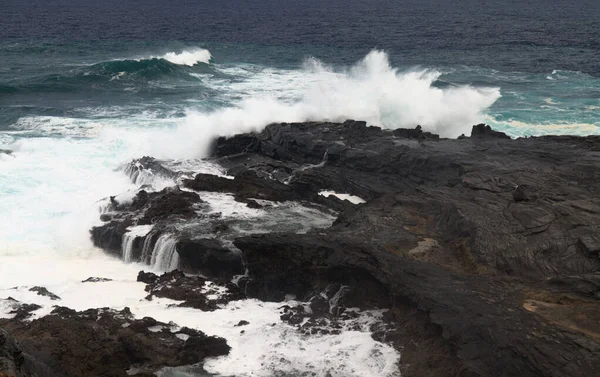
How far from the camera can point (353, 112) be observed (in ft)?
103

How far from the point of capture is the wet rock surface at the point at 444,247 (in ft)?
40.1

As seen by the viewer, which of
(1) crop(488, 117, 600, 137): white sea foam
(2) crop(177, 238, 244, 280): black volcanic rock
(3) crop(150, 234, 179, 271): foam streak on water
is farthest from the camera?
(1) crop(488, 117, 600, 137): white sea foam

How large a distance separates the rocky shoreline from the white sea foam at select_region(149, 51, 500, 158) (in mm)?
4558

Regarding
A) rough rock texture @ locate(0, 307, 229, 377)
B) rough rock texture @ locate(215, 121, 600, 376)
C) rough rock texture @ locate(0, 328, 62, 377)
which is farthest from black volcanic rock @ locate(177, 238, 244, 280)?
rough rock texture @ locate(0, 328, 62, 377)

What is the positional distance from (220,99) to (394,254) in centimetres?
2774

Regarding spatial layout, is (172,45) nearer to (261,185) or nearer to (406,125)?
(406,125)

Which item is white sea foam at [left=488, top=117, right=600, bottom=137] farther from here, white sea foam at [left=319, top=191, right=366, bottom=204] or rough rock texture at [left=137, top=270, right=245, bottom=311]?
rough rock texture at [left=137, top=270, right=245, bottom=311]

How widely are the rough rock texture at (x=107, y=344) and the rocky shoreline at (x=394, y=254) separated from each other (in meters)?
0.04

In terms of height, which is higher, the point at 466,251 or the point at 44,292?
the point at 466,251

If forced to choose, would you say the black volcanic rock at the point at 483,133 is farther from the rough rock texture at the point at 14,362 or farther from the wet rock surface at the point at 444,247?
the rough rock texture at the point at 14,362

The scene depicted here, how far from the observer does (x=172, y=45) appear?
6562 cm

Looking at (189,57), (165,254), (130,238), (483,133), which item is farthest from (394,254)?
(189,57)

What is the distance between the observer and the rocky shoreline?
12.4 metres

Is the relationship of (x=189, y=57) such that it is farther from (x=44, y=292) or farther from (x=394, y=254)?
(x=394, y=254)
